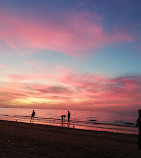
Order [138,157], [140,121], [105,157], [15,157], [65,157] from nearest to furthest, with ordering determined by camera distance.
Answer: [15,157] → [65,157] → [105,157] → [138,157] → [140,121]

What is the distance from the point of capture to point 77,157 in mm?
8305

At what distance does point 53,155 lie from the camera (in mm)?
8352

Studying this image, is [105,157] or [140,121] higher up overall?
[140,121]

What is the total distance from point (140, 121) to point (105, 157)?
13.0ft

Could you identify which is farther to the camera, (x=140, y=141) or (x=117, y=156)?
(x=140, y=141)

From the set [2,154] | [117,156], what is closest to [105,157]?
[117,156]

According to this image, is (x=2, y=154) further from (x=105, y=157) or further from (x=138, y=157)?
(x=138, y=157)

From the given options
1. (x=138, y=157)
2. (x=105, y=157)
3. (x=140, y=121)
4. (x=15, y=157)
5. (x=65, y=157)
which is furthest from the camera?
(x=140, y=121)

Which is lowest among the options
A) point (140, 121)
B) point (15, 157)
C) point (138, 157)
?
point (138, 157)

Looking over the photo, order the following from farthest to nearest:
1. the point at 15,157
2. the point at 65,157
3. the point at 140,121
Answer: the point at 140,121, the point at 65,157, the point at 15,157

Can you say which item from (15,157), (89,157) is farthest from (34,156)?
(89,157)

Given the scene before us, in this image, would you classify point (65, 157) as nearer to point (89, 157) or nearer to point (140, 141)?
point (89, 157)

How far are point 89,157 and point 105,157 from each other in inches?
38.6

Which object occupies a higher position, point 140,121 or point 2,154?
point 140,121
